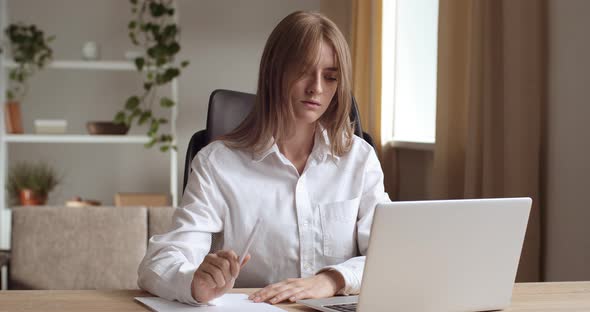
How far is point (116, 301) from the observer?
1.29m

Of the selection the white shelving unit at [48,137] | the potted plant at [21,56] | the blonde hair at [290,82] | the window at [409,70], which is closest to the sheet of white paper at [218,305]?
→ the blonde hair at [290,82]

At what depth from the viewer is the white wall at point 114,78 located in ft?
17.3

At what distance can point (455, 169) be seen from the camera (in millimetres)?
3133

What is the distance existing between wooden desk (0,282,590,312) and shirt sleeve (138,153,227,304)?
0.17ft

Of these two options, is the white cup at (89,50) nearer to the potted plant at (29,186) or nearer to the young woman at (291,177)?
the potted plant at (29,186)

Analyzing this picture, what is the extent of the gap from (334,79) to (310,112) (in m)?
0.09

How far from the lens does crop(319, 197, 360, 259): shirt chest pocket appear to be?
1627mm

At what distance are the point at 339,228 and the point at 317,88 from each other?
0.30 metres

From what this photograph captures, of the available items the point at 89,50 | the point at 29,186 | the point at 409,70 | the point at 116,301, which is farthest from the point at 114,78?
the point at 116,301

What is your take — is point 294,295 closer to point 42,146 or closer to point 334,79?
point 334,79

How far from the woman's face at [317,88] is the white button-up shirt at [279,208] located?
13cm

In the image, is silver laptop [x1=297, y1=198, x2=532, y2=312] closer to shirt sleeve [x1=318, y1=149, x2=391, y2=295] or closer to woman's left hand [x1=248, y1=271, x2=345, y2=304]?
woman's left hand [x1=248, y1=271, x2=345, y2=304]

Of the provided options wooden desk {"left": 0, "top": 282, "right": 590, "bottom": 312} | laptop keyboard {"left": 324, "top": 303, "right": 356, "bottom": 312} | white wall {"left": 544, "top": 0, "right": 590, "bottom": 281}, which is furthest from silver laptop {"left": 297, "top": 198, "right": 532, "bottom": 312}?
white wall {"left": 544, "top": 0, "right": 590, "bottom": 281}

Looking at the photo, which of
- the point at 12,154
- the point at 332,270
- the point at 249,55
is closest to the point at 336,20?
the point at 249,55
